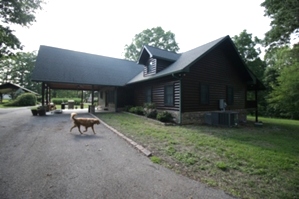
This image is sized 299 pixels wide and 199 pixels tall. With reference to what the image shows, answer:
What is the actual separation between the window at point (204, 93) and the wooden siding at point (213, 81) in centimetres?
23

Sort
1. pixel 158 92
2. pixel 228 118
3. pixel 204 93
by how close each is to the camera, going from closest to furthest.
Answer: pixel 228 118 < pixel 204 93 < pixel 158 92

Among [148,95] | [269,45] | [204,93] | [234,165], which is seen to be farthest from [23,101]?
[269,45]

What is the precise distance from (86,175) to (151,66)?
11637mm

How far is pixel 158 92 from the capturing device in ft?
41.8

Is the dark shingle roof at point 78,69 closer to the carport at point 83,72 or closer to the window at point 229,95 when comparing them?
the carport at point 83,72

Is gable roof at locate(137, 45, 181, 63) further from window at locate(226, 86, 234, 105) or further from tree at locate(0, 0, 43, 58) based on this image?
tree at locate(0, 0, 43, 58)

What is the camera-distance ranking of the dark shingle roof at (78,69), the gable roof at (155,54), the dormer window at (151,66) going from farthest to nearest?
the dark shingle roof at (78,69)
the dormer window at (151,66)
the gable roof at (155,54)

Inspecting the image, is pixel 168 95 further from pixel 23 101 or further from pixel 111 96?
pixel 23 101

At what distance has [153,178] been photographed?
3.36m

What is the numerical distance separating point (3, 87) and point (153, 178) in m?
37.6

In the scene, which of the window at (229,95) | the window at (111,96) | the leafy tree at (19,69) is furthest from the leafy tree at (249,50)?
the leafy tree at (19,69)

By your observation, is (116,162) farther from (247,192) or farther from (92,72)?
(92,72)

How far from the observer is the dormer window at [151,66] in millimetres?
13422

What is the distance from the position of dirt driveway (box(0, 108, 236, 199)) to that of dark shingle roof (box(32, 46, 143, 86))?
34.9ft
